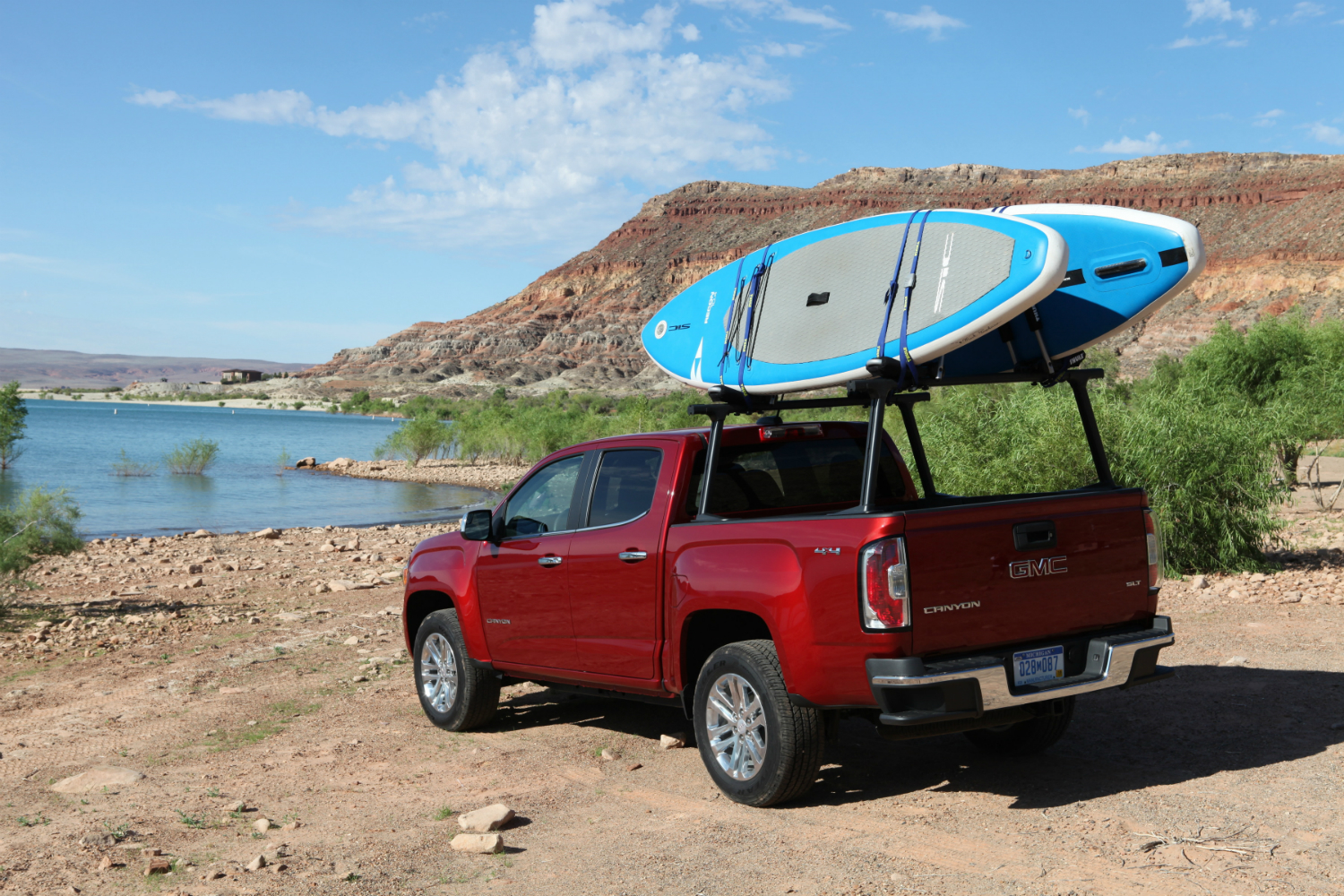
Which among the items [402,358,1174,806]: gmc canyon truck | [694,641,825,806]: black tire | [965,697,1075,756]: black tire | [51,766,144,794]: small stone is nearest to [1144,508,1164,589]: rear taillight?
[402,358,1174,806]: gmc canyon truck

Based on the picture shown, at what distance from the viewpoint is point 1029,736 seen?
19.9 ft

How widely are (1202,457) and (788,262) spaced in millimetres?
8326

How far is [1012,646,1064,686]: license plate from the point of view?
15.7 feet

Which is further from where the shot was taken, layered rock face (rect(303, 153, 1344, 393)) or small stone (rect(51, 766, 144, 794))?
layered rock face (rect(303, 153, 1344, 393))

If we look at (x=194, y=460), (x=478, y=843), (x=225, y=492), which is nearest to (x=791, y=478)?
(x=478, y=843)

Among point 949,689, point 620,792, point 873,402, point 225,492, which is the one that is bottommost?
point 225,492

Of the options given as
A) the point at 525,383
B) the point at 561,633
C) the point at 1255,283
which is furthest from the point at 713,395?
the point at 525,383

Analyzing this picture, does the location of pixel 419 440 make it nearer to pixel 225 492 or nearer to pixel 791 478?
pixel 225 492

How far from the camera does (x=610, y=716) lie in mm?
7586

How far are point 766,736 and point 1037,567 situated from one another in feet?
4.93

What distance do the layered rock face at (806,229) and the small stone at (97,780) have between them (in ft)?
201

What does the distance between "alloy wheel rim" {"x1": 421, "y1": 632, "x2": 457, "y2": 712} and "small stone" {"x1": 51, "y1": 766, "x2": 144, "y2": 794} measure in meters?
1.93

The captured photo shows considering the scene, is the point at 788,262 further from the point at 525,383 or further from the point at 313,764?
the point at 525,383

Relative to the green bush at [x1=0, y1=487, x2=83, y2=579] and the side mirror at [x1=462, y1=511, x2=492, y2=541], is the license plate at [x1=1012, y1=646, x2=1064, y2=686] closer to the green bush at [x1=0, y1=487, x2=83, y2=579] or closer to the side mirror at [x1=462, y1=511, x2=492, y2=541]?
the side mirror at [x1=462, y1=511, x2=492, y2=541]
